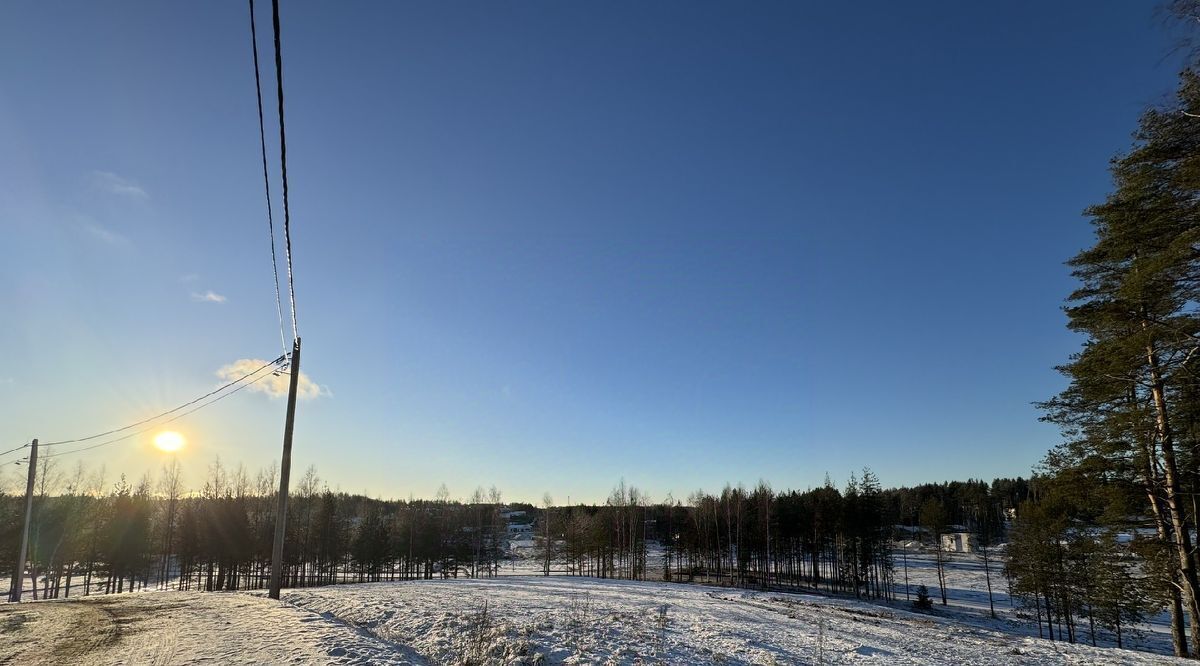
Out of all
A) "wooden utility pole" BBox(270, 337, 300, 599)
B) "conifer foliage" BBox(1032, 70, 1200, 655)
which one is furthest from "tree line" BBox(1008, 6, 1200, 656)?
"wooden utility pole" BBox(270, 337, 300, 599)

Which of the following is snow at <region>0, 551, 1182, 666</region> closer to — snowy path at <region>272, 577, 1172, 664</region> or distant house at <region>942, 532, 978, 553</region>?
snowy path at <region>272, 577, 1172, 664</region>

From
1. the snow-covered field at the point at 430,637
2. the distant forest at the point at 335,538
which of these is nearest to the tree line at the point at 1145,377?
the snow-covered field at the point at 430,637

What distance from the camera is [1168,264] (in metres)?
13.8

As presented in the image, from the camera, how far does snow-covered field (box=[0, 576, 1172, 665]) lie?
1144cm

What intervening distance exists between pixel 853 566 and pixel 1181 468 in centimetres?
4836

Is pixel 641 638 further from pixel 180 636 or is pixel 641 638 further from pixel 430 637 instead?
pixel 180 636

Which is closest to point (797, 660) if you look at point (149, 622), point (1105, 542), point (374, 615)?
point (374, 615)

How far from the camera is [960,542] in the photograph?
113500 mm

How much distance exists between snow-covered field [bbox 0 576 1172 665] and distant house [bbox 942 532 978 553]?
103287 millimetres

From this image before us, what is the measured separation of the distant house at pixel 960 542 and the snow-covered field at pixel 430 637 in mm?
103287

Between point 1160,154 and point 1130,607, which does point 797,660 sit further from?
point 1130,607

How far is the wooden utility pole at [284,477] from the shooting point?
19.5m

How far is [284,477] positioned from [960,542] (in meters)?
132

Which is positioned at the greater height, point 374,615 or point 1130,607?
point 374,615
